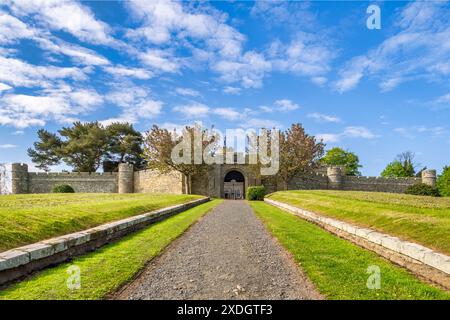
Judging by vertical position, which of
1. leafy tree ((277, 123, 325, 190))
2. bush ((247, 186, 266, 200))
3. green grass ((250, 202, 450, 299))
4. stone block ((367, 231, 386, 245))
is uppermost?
leafy tree ((277, 123, 325, 190))

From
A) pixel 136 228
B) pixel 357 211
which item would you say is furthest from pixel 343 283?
pixel 136 228

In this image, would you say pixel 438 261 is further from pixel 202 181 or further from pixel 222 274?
pixel 202 181

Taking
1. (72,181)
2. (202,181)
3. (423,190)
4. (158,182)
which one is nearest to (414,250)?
(423,190)

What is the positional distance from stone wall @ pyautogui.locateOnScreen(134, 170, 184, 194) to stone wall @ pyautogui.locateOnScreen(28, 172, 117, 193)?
16.3 ft

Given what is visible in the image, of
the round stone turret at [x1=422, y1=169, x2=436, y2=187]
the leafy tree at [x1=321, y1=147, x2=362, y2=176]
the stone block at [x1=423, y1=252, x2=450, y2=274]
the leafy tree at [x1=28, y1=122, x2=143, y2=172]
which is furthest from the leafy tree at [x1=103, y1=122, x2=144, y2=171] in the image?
the stone block at [x1=423, y1=252, x2=450, y2=274]

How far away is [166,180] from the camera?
137ft

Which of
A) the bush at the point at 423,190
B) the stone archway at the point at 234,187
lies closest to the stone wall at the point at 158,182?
the stone archway at the point at 234,187

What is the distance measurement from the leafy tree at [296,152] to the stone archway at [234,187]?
6182mm

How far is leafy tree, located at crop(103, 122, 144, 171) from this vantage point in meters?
55.9

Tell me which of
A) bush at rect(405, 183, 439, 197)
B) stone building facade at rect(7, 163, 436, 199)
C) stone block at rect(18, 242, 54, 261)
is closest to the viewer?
stone block at rect(18, 242, 54, 261)

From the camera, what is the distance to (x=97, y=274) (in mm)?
4812

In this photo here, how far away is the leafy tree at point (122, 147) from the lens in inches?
2200

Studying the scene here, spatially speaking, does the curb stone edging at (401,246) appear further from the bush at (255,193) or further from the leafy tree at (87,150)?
the leafy tree at (87,150)

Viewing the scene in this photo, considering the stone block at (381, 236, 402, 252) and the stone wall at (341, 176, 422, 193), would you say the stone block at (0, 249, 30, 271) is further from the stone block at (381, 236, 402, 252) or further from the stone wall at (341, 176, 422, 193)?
the stone wall at (341, 176, 422, 193)
